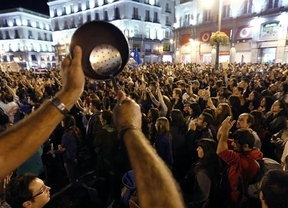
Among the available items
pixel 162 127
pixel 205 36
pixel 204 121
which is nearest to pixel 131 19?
pixel 205 36

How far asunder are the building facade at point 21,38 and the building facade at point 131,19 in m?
9.31

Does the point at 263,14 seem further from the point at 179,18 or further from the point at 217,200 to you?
the point at 217,200

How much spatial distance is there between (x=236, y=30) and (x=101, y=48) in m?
33.8

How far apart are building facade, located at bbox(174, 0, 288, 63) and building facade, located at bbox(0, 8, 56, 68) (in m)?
42.4

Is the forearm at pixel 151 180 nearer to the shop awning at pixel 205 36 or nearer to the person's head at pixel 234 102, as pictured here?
the person's head at pixel 234 102

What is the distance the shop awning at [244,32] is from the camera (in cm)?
2970

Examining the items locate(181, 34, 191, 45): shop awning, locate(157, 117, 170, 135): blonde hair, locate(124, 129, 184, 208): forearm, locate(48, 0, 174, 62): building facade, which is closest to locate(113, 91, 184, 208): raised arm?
locate(124, 129, 184, 208): forearm

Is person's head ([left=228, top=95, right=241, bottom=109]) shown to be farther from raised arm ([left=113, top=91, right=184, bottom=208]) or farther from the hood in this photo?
raised arm ([left=113, top=91, right=184, bottom=208])

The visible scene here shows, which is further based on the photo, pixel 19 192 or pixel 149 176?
pixel 19 192

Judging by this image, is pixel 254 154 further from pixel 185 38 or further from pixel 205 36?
pixel 185 38

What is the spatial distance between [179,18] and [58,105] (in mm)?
40990

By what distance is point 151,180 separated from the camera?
1002mm

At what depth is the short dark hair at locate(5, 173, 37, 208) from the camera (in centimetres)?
207

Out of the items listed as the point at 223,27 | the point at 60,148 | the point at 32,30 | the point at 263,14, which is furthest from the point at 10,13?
the point at 60,148
